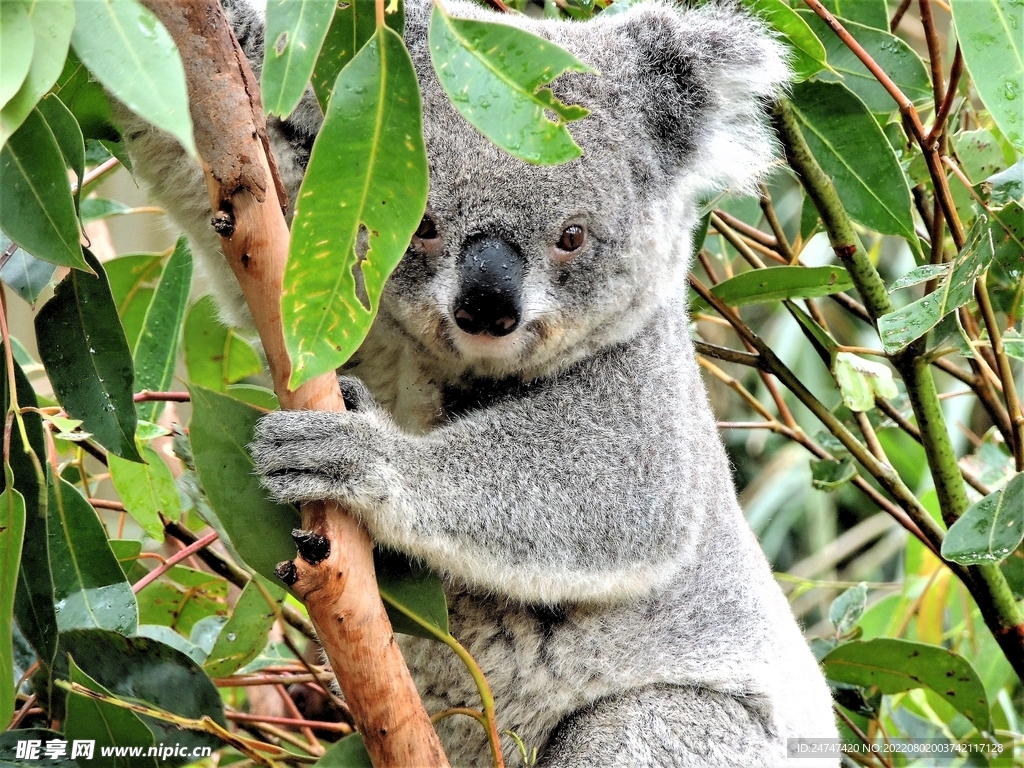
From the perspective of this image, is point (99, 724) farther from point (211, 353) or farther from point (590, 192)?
point (211, 353)

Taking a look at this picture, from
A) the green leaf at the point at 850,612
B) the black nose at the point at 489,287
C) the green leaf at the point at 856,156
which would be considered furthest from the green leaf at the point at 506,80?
the green leaf at the point at 850,612

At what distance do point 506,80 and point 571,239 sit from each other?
2.15 feet

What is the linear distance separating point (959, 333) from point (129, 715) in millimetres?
1488

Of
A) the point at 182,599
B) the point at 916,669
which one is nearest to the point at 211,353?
the point at 182,599

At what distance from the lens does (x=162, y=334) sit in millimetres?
2291

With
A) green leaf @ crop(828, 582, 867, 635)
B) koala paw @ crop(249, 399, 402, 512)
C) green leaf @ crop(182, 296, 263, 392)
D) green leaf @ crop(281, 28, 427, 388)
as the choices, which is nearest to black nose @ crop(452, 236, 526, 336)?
koala paw @ crop(249, 399, 402, 512)

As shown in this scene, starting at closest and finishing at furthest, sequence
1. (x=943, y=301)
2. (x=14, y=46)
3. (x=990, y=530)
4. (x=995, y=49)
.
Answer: (x=14, y=46)
(x=995, y=49)
(x=943, y=301)
(x=990, y=530)

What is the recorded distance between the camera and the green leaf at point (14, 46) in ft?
3.18

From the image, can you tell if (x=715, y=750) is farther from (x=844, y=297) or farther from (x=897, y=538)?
(x=897, y=538)

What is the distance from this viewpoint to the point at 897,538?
521 cm

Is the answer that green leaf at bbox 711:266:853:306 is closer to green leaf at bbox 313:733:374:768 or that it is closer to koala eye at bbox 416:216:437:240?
koala eye at bbox 416:216:437:240

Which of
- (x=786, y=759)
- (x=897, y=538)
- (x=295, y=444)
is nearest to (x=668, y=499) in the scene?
(x=786, y=759)

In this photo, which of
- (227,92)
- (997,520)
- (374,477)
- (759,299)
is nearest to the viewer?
(227,92)

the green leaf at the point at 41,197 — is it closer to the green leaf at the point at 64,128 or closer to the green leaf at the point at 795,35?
the green leaf at the point at 64,128
